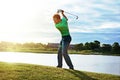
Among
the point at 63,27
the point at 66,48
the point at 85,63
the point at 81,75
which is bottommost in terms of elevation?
the point at 81,75

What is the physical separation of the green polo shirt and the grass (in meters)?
1.88

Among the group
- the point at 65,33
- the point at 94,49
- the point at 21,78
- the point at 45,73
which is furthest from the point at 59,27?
the point at 94,49

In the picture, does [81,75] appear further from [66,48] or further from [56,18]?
[56,18]

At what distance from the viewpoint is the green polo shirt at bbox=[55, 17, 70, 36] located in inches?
647

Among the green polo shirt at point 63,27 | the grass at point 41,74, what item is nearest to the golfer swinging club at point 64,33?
the green polo shirt at point 63,27

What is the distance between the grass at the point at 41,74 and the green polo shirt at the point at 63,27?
73.9 inches

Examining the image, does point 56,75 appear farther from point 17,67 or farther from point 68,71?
point 17,67

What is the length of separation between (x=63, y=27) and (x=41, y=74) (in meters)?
2.98

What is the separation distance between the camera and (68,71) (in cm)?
1534

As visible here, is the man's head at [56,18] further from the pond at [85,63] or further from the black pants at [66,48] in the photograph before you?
the pond at [85,63]

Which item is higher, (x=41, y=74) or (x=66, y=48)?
(x=66, y=48)

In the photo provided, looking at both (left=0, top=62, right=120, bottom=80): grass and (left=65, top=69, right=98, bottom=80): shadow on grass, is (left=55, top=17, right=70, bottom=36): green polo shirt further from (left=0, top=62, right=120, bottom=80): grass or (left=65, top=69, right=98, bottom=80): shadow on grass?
(left=65, top=69, right=98, bottom=80): shadow on grass

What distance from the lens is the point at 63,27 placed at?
16406 mm

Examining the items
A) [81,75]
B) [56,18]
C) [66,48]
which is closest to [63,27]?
[56,18]
